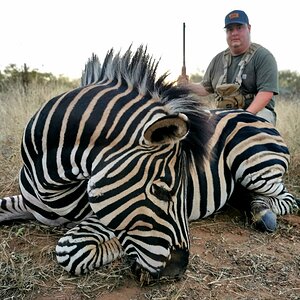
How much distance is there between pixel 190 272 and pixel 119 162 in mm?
909

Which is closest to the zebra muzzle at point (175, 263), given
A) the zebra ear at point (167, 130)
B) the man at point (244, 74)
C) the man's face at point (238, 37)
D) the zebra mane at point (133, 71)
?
the zebra ear at point (167, 130)

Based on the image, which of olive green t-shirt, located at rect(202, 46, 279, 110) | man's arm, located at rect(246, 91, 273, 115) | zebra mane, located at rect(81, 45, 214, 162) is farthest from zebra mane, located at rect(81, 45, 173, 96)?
olive green t-shirt, located at rect(202, 46, 279, 110)

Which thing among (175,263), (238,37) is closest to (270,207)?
(175,263)

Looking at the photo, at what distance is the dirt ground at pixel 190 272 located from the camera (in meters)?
2.23

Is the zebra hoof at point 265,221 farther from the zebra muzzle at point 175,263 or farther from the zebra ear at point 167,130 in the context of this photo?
the zebra ear at point 167,130

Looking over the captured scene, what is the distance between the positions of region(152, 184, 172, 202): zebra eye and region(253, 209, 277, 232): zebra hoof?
1.46 metres

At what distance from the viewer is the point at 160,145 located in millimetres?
2047

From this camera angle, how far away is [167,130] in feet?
6.49

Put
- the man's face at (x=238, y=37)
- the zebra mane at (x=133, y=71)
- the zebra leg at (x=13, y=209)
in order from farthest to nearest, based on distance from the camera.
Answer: the man's face at (x=238, y=37)
the zebra leg at (x=13, y=209)
the zebra mane at (x=133, y=71)

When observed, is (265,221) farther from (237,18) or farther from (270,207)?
(237,18)

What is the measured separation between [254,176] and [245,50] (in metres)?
2.09

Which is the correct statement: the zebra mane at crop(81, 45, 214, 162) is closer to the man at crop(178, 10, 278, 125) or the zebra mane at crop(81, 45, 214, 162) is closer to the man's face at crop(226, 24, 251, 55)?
the man at crop(178, 10, 278, 125)

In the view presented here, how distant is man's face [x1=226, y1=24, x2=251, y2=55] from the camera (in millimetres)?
4750

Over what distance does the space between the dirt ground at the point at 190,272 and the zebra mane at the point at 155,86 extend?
2.52ft
